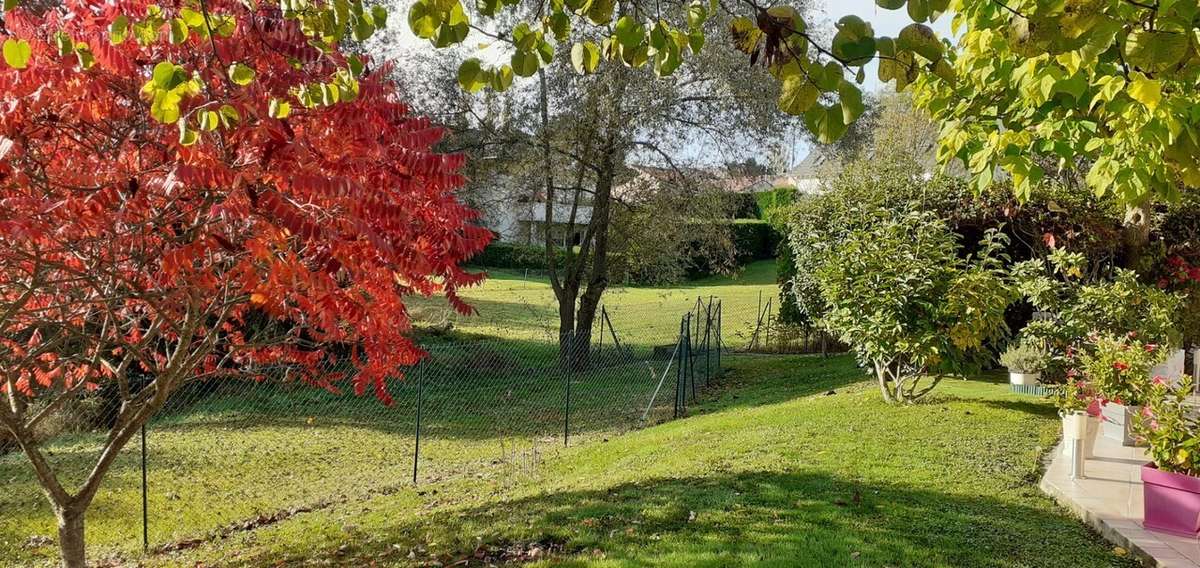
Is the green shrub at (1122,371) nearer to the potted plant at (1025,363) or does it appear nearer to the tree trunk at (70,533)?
the potted plant at (1025,363)

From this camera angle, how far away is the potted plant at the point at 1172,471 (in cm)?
A: 517

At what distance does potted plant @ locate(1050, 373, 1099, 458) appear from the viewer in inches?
259

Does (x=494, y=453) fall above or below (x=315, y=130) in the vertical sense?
below

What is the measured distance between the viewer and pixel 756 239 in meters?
37.8

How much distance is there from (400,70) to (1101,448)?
1288 centimetres

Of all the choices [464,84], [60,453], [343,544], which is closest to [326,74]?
[464,84]

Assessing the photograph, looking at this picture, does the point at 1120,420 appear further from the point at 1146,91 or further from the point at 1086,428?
the point at 1146,91

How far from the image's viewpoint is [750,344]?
19.6m

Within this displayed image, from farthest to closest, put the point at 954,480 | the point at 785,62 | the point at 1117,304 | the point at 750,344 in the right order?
the point at 750,344 < the point at 1117,304 < the point at 954,480 < the point at 785,62

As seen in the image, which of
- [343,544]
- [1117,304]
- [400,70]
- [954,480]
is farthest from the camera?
[400,70]

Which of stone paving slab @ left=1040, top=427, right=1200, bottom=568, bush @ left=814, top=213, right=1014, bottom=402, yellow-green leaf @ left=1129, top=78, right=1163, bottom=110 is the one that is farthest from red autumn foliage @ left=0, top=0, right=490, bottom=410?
bush @ left=814, top=213, right=1014, bottom=402

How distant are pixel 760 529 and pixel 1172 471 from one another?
270 cm

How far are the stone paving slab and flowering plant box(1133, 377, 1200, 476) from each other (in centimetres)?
46

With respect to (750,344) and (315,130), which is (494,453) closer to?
(315,130)
